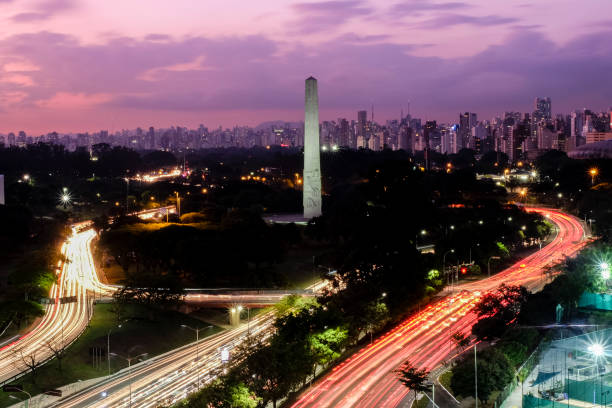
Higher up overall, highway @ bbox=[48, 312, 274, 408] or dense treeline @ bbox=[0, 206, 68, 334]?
dense treeline @ bbox=[0, 206, 68, 334]

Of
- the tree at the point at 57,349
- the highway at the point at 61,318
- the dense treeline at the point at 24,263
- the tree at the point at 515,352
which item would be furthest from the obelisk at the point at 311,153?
the tree at the point at 515,352

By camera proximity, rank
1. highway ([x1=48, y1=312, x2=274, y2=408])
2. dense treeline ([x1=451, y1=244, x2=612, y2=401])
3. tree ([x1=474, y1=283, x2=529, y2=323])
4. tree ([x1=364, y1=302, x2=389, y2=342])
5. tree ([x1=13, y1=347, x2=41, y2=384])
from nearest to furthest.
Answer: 1. highway ([x1=48, y1=312, x2=274, y2=408])
2. dense treeline ([x1=451, y1=244, x2=612, y2=401])
3. tree ([x1=13, y1=347, x2=41, y2=384])
4. tree ([x1=474, y1=283, x2=529, y2=323])
5. tree ([x1=364, y1=302, x2=389, y2=342])

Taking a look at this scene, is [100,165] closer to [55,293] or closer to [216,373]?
[55,293]

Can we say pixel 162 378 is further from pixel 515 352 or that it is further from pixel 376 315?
pixel 515 352

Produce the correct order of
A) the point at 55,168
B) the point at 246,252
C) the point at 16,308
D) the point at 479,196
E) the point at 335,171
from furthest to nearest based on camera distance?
the point at 55,168, the point at 335,171, the point at 479,196, the point at 246,252, the point at 16,308

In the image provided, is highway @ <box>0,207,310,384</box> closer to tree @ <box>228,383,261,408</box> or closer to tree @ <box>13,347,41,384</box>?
tree @ <box>13,347,41,384</box>

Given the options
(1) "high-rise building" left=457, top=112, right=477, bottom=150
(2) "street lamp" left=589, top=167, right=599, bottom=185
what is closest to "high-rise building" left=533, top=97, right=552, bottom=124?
(1) "high-rise building" left=457, top=112, right=477, bottom=150

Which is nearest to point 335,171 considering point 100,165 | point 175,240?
point 100,165

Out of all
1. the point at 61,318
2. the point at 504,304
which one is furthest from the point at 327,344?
the point at 61,318
